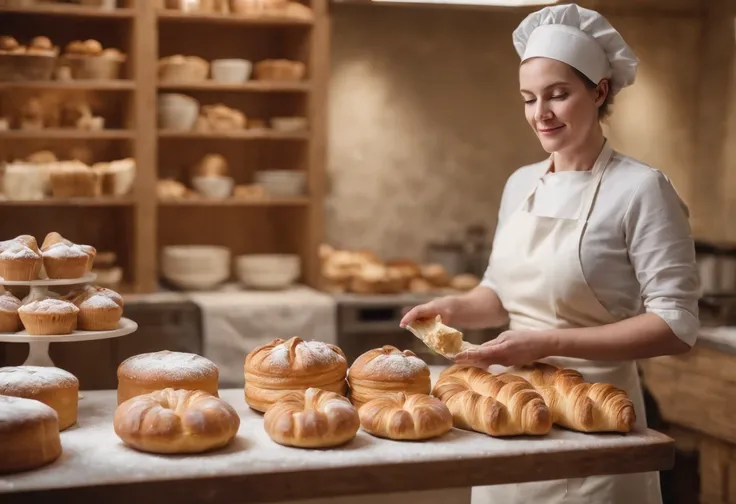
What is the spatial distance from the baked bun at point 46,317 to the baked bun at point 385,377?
58cm

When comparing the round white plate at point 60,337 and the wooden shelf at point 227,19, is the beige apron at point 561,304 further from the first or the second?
the wooden shelf at point 227,19

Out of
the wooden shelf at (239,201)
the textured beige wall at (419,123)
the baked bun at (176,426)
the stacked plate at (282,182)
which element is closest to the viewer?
the baked bun at (176,426)

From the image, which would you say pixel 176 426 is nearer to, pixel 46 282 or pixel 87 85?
pixel 46 282

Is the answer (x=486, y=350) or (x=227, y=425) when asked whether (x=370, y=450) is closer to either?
(x=227, y=425)

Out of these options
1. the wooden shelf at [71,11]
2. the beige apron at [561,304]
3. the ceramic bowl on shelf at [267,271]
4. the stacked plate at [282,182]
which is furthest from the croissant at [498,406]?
the wooden shelf at [71,11]

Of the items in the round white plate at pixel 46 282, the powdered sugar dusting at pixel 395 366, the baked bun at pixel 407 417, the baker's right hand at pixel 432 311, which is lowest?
the baked bun at pixel 407 417

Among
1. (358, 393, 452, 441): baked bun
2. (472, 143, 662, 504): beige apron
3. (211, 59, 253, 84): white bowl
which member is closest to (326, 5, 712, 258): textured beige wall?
(211, 59, 253, 84): white bowl

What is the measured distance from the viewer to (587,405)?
5.55 ft

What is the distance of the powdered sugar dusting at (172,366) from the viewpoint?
176 centimetres

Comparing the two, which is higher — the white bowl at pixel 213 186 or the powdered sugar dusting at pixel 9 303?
the white bowl at pixel 213 186

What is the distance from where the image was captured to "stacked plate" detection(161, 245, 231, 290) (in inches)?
166

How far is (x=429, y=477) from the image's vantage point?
155 centimetres

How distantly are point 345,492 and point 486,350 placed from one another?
470 mm

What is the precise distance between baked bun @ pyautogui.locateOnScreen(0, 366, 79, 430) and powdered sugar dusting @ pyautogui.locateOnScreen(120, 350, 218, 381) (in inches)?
4.2
